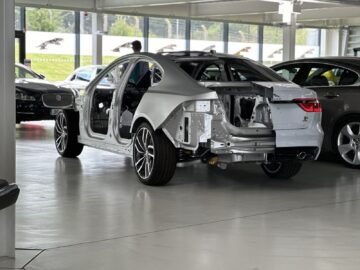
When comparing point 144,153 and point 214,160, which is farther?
point 144,153

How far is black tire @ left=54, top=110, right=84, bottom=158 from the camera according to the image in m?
9.16

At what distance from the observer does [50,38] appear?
2803cm

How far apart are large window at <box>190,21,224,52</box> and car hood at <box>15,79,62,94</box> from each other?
1754 centimetres

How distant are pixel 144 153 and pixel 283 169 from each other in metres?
1.77

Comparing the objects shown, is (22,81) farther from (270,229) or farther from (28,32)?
(28,32)

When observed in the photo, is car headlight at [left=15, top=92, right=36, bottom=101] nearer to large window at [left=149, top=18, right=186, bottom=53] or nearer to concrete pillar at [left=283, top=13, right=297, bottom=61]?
concrete pillar at [left=283, top=13, right=297, bottom=61]

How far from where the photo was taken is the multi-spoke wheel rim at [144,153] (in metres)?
7.23

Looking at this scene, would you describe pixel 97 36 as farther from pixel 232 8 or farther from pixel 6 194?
pixel 6 194

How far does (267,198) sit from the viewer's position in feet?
22.6

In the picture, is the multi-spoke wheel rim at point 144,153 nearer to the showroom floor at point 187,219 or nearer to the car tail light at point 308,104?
the showroom floor at point 187,219

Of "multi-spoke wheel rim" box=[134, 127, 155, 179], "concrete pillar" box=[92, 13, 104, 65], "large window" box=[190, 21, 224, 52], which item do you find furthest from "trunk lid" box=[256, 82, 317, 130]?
"large window" box=[190, 21, 224, 52]

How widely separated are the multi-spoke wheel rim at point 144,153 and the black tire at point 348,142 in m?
3.01

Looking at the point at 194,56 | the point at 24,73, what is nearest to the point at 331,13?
the point at 24,73

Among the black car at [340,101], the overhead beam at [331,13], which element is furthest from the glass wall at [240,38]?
the black car at [340,101]
